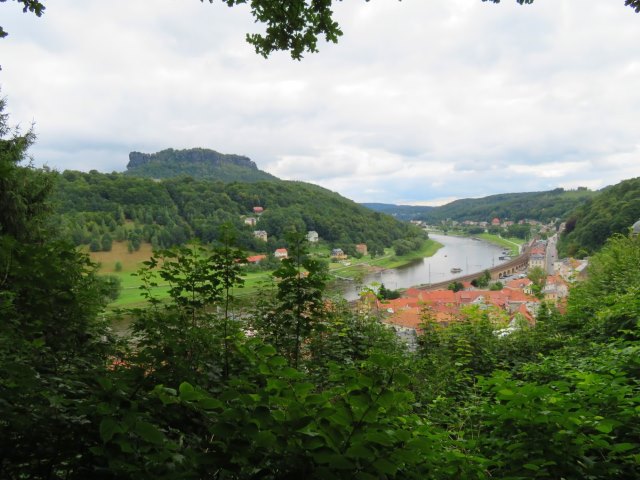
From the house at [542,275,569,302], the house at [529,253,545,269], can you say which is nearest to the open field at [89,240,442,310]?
the house at [542,275,569,302]

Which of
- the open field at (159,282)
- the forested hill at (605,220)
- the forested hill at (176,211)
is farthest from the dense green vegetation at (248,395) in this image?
the forested hill at (605,220)

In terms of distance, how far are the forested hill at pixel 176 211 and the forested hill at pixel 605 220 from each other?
1132 inches

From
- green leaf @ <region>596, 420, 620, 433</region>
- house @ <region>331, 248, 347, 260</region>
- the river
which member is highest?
green leaf @ <region>596, 420, 620, 433</region>

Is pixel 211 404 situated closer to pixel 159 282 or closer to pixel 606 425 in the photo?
pixel 606 425

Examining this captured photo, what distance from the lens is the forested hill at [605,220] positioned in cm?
4253

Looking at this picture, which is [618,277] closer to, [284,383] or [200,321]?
[200,321]

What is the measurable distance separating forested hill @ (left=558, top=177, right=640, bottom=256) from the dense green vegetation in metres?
44.4

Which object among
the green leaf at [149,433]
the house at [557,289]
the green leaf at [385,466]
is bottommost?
the house at [557,289]

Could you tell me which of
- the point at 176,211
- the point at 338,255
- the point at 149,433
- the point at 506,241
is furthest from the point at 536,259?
the point at 149,433

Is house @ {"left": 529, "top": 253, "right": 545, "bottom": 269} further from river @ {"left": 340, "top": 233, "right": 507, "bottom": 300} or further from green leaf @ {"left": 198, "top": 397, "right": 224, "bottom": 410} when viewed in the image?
green leaf @ {"left": 198, "top": 397, "right": 224, "bottom": 410}

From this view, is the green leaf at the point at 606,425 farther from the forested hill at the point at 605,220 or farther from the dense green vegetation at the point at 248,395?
the forested hill at the point at 605,220

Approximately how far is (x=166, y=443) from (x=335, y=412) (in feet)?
1.96

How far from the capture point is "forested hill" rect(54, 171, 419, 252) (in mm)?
32875

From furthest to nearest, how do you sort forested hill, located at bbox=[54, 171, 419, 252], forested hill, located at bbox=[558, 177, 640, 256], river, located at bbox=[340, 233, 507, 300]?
river, located at bbox=[340, 233, 507, 300] < forested hill, located at bbox=[558, 177, 640, 256] < forested hill, located at bbox=[54, 171, 419, 252]
